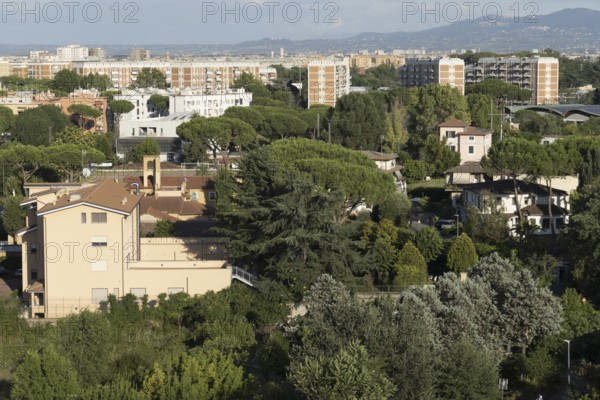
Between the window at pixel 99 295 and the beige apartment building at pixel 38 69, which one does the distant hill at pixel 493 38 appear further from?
the window at pixel 99 295

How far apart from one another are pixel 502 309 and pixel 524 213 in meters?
8.24

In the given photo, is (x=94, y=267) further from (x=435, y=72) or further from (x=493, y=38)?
(x=493, y=38)

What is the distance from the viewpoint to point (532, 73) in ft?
187

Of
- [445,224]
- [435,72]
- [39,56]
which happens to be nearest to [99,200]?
[445,224]

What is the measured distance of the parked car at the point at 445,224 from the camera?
70.1 feet

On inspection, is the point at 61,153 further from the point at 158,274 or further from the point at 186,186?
the point at 158,274

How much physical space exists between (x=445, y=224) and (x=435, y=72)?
36.8 metres

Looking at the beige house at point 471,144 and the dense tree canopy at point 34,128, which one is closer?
the beige house at point 471,144

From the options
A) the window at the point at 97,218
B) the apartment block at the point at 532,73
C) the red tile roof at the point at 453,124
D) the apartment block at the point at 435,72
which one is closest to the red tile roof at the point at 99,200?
the window at the point at 97,218

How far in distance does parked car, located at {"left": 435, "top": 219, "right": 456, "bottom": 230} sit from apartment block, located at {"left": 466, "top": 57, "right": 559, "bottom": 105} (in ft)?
109

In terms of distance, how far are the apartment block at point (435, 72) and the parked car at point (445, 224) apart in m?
29.1

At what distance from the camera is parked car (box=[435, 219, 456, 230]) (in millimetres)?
21375

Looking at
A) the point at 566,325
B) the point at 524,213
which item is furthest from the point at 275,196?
the point at 524,213

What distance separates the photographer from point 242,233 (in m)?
16.2
